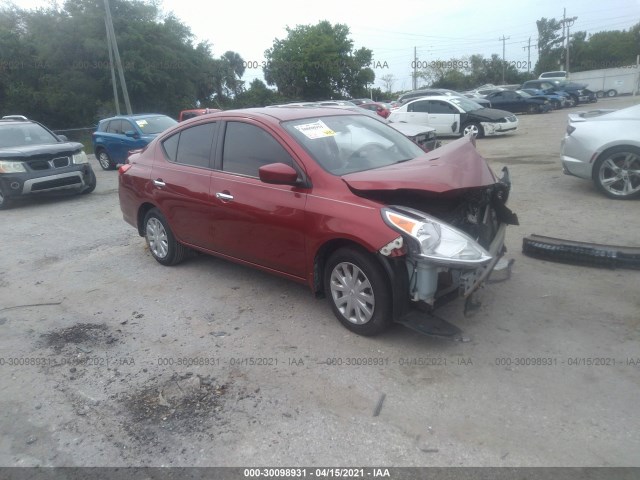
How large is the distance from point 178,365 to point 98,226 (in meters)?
5.41

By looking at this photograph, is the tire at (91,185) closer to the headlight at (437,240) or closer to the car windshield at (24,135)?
the car windshield at (24,135)

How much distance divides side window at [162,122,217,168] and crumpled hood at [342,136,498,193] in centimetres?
179

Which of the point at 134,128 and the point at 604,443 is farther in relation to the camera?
the point at 134,128

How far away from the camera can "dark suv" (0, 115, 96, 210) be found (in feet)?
33.5

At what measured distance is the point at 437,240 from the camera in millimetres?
3752

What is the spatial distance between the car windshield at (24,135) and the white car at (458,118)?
11.4 meters

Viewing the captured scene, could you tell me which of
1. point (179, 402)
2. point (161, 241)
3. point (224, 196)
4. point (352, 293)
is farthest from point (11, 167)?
point (352, 293)

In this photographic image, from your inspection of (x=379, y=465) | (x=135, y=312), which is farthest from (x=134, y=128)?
(x=379, y=465)

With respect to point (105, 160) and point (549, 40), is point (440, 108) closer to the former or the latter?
point (105, 160)

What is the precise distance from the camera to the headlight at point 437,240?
368cm

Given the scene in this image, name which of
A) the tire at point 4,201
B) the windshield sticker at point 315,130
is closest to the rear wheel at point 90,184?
the tire at point 4,201

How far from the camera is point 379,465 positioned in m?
2.87

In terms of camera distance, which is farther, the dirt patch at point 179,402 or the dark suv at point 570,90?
the dark suv at point 570,90

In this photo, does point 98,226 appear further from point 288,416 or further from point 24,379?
point 288,416
